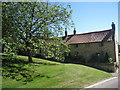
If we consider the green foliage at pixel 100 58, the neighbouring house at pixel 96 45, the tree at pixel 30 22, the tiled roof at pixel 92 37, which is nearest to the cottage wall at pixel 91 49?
the neighbouring house at pixel 96 45

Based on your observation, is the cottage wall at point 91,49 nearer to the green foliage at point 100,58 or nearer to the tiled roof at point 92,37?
the green foliage at point 100,58

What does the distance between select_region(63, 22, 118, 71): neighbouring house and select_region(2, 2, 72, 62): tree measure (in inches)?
543

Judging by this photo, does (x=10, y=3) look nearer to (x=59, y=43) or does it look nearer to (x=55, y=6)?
(x=55, y=6)

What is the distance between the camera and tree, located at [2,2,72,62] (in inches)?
575

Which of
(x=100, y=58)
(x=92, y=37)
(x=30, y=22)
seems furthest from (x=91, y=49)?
(x=30, y=22)

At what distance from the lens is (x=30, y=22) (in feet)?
51.6

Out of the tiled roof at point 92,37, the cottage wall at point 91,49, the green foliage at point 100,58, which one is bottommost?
the green foliage at point 100,58

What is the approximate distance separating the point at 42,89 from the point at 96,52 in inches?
890

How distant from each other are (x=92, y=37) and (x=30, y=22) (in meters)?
20.7

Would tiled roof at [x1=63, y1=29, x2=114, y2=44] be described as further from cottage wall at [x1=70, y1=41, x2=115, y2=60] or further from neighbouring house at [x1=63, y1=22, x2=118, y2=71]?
cottage wall at [x1=70, y1=41, x2=115, y2=60]

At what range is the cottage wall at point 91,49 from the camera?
2889 cm

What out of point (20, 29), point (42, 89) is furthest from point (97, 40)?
point (42, 89)

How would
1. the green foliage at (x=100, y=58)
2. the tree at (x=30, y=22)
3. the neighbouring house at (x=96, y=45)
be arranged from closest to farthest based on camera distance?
the tree at (x=30, y=22) → the green foliage at (x=100, y=58) → the neighbouring house at (x=96, y=45)

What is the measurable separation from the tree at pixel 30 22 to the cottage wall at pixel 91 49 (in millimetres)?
13845
